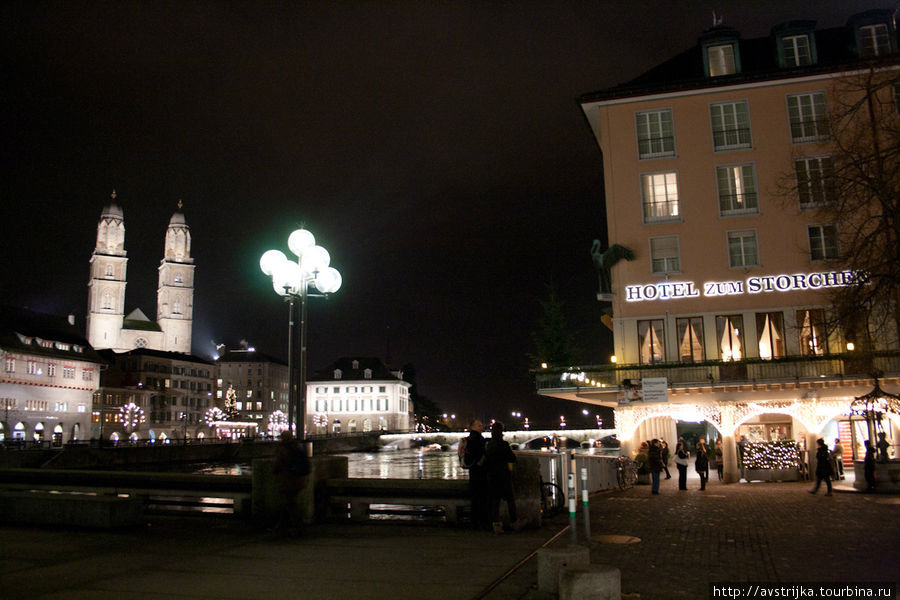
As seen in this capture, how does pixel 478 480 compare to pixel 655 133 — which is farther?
pixel 655 133

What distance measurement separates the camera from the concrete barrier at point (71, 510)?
1328 cm

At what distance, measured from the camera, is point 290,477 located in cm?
1281

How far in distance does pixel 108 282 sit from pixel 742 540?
16814 centimetres

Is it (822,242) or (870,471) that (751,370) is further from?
(870,471)

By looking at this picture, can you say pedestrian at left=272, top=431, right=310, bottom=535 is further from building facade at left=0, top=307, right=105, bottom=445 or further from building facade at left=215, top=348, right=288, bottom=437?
building facade at left=215, top=348, right=288, bottom=437

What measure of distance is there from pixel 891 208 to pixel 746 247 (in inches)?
861

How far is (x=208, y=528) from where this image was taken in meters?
13.9

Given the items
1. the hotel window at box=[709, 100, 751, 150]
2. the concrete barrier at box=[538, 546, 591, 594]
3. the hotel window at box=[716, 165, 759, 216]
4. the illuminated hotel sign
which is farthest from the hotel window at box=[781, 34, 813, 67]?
the concrete barrier at box=[538, 546, 591, 594]

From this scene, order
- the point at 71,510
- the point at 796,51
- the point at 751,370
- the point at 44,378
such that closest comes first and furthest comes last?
the point at 71,510 → the point at 751,370 → the point at 796,51 → the point at 44,378

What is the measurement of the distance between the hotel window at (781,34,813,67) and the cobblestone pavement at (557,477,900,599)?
2221cm

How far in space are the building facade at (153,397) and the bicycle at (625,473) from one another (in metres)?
88.6

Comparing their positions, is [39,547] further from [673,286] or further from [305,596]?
[673,286]

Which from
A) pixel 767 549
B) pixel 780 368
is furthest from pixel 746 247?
pixel 767 549

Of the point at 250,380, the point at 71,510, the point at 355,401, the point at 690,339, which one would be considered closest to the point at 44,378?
the point at 355,401
